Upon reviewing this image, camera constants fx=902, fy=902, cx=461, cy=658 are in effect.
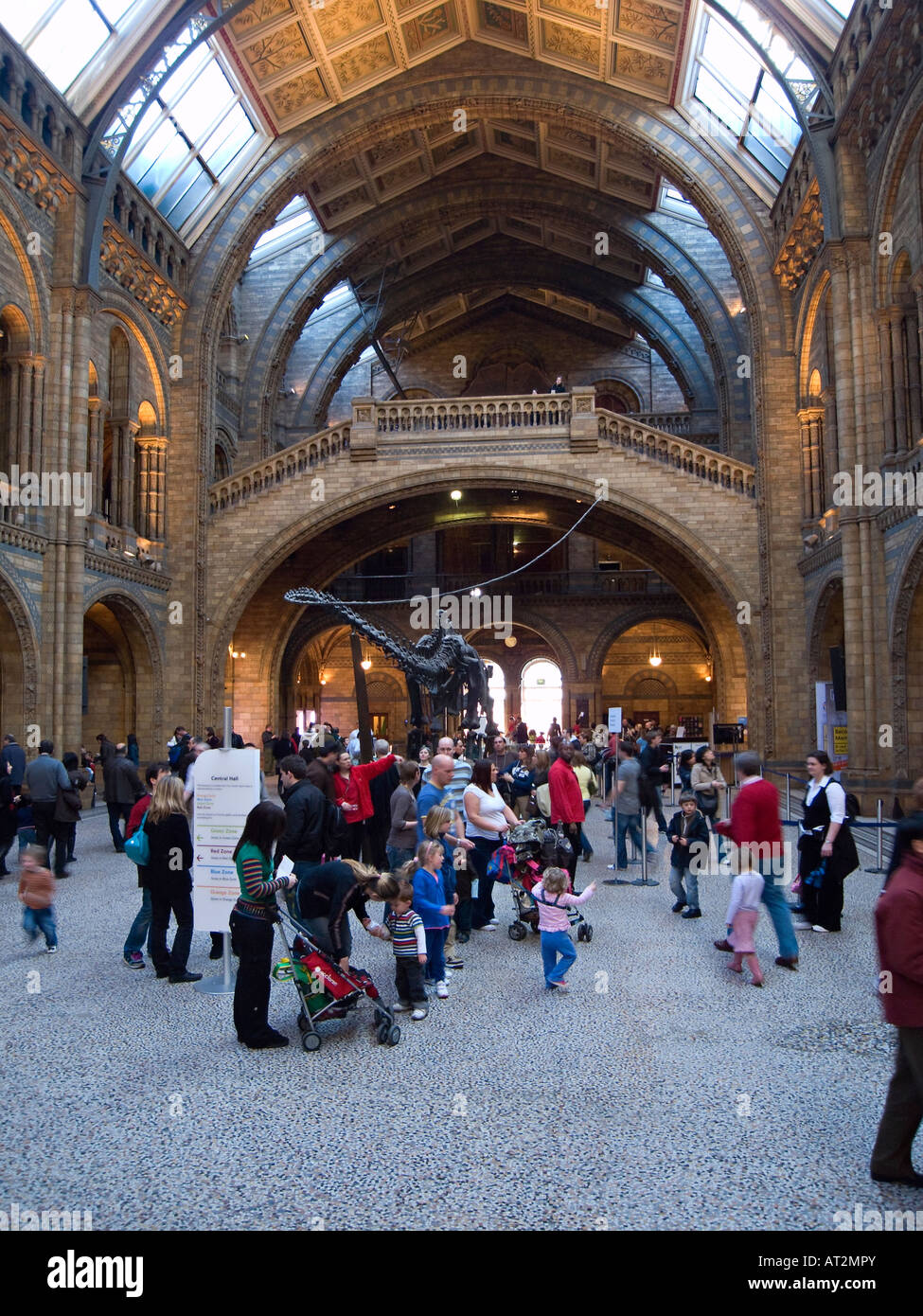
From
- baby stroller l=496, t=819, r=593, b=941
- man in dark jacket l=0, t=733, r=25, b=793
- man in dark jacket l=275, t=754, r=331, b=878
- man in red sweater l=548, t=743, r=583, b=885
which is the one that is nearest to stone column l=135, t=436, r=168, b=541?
man in dark jacket l=0, t=733, r=25, b=793

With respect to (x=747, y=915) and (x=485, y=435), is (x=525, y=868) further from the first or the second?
(x=485, y=435)

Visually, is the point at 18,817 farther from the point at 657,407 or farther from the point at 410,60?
the point at 657,407

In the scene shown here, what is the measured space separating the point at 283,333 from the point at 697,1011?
940 inches

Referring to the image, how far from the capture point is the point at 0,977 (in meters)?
6.74

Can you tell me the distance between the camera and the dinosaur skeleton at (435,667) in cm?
1246

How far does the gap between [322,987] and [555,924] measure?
1.71m

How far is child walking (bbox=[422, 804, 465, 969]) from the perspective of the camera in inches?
255

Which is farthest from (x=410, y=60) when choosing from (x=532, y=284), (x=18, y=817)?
(x=18, y=817)

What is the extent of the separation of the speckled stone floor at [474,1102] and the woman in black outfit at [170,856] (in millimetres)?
539

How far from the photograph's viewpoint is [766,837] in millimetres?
6559

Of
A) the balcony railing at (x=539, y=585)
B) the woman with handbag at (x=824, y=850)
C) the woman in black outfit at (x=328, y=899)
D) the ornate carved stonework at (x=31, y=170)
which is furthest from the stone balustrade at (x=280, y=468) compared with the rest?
the woman in black outfit at (x=328, y=899)

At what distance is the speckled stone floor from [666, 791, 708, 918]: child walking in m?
1.22

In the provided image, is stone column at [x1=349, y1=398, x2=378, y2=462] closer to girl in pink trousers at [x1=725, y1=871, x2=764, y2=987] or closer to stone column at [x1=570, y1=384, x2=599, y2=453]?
stone column at [x1=570, y1=384, x2=599, y2=453]

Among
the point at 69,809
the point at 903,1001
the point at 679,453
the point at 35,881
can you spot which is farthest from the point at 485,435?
the point at 903,1001
